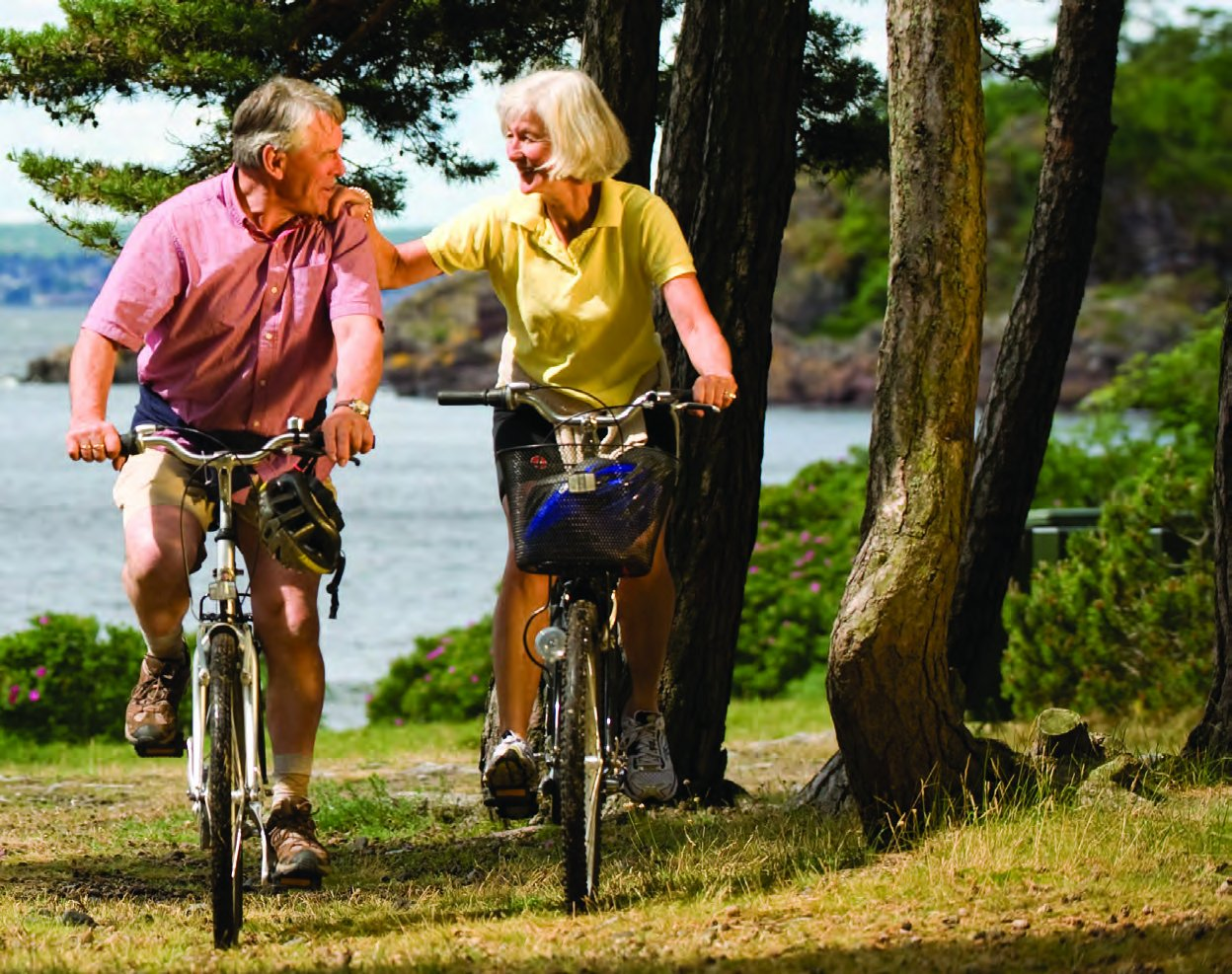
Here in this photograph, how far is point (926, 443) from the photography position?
5848 millimetres

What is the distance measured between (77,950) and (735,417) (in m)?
3.19

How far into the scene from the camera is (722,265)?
22.9 feet

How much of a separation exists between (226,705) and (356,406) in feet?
2.41

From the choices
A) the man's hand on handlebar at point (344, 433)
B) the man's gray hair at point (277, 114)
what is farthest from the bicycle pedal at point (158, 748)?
the man's gray hair at point (277, 114)

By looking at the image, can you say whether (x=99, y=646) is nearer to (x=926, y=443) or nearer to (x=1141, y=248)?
(x=926, y=443)

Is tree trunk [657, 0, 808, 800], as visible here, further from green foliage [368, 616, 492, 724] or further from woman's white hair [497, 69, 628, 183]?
green foliage [368, 616, 492, 724]

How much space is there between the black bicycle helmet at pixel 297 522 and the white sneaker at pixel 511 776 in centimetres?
73

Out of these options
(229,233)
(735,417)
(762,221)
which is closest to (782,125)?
(762,221)

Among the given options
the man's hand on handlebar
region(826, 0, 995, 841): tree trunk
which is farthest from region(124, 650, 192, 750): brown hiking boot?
region(826, 0, 995, 841): tree trunk

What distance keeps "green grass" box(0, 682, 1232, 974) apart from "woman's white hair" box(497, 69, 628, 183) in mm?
1820

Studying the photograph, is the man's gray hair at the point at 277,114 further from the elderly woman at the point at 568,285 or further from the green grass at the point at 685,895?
the green grass at the point at 685,895

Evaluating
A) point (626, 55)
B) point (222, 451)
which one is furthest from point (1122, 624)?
point (222, 451)

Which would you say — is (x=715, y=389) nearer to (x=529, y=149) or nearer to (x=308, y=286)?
(x=529, y=149)

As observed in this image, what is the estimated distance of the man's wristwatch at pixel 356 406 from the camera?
469 cm
